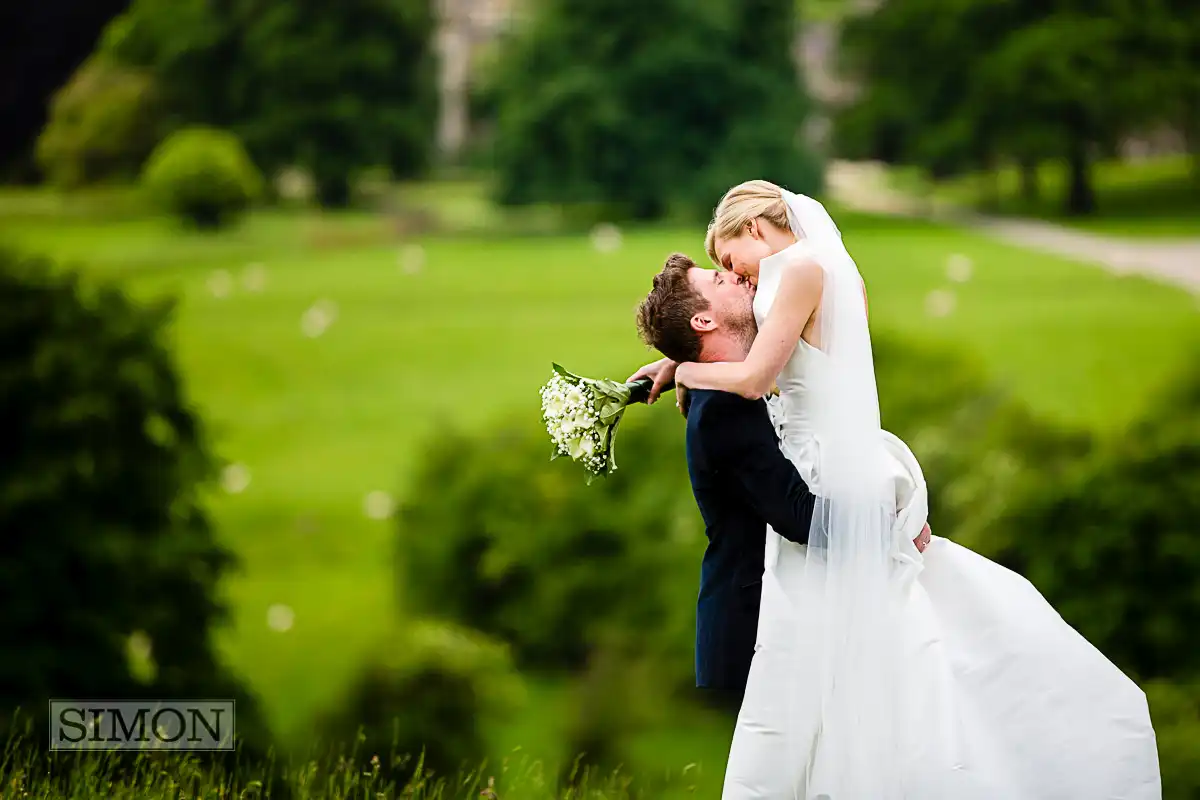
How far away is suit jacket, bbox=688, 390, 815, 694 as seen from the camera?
99.9 inches

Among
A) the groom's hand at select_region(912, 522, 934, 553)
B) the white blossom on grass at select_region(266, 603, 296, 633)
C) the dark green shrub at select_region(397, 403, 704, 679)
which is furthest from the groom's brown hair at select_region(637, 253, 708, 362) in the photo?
the white blossom on grass at select_region(266, 603, 296, 633)

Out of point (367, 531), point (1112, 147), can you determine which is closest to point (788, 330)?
point (367, 531)

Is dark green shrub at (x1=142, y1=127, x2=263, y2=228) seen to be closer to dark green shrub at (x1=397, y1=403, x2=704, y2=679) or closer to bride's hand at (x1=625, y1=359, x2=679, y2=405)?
dark green shrub at (x1=397, y1=403, x2=704, y2=679)

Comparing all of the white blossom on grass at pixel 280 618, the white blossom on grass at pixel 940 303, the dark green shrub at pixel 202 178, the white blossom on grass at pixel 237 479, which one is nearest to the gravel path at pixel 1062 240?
the white blossom on grass at pixel 940 303

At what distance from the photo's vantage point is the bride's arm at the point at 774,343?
98.7 inches

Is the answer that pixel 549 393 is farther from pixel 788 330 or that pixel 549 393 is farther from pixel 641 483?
pixel 641 483

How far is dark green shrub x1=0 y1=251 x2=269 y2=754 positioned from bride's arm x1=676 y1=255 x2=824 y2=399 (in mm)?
5140

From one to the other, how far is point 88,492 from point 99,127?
620 centimetres

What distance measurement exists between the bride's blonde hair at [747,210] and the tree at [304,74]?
9.86 m

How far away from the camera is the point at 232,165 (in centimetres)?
1224

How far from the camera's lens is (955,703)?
2.58 meters

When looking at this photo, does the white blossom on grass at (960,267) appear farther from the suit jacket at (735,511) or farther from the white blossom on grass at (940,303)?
the suit jacket at (735,511)

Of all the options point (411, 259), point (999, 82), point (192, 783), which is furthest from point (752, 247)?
point (411, 259)

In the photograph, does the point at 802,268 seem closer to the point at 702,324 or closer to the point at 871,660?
the point at 702,324
